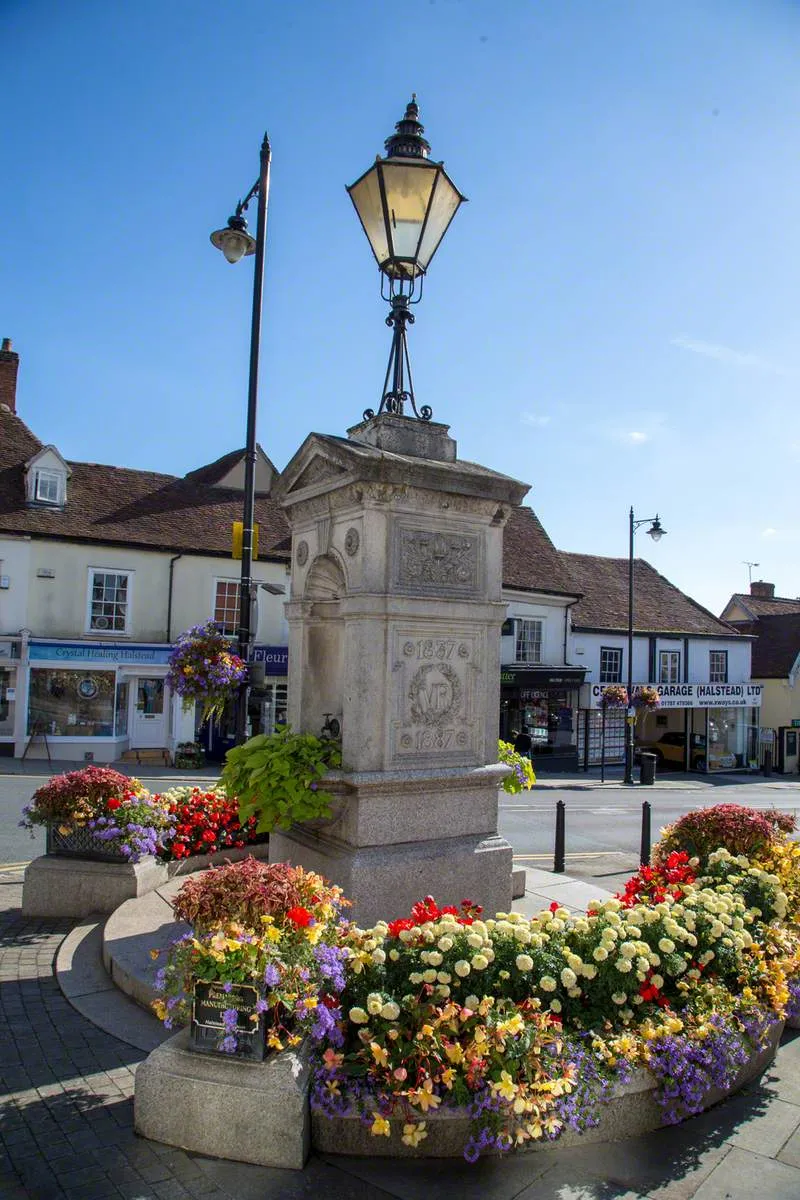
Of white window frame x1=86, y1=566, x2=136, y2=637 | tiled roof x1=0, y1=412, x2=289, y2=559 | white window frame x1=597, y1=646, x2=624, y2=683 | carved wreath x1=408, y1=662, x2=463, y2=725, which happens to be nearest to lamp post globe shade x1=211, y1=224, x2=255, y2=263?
carved wreath x1=408, y1=662, x2=463, y2=725

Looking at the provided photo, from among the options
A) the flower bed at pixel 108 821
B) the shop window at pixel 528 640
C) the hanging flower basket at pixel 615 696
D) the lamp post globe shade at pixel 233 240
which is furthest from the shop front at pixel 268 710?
the flower bed at pixel 108 821

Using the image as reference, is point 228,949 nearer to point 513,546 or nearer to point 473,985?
point 473,985

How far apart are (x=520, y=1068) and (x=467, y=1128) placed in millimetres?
356

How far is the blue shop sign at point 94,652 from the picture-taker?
22.3m

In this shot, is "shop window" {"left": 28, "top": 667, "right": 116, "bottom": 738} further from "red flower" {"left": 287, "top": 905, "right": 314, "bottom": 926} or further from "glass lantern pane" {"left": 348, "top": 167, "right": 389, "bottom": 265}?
"red flower" {"left": 287, "top": 905, "right": 314, "bottom": 926}

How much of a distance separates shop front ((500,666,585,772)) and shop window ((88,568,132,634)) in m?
12.5

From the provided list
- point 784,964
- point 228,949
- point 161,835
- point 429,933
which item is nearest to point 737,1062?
point 784,964

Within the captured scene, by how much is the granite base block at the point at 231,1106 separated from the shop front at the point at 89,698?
20.3m

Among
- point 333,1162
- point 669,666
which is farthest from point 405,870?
point 669,666

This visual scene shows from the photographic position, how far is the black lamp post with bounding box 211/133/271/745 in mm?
10500

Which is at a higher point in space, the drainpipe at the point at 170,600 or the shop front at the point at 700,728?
the drainpipe at the point at 170,600

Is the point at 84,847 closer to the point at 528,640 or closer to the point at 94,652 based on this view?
the point at 94,652

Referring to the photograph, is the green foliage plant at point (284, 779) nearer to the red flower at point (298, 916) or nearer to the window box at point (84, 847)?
the red flower at point (298, 916)

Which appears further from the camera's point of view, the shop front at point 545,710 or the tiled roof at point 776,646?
the tiled roof at point 776,646
